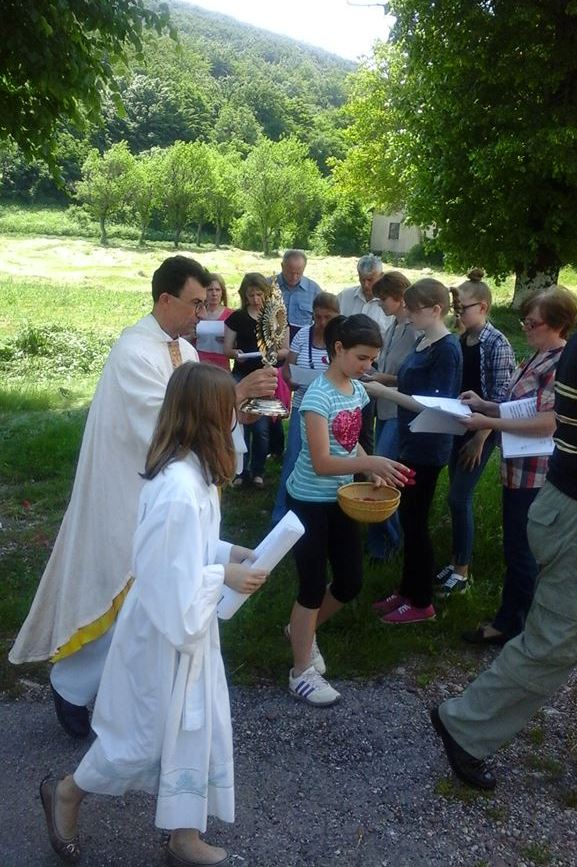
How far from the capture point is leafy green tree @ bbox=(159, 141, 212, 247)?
2913 inches

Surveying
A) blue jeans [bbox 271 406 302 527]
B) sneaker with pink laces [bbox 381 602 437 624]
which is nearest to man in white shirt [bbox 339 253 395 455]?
blue jeans [bbox 271 406 302 527]

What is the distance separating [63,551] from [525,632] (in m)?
2.05

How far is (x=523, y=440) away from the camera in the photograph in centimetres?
423

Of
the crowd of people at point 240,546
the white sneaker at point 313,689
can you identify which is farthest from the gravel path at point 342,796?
the crowd of people at point 240,546

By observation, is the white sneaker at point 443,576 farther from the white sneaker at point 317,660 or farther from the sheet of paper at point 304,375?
the sheet of paper at point 304,375

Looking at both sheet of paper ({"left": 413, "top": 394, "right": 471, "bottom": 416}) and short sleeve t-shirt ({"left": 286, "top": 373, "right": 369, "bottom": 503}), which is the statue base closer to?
short sleeve t-shirt ({"left": 286, "top": 373, "right": 369, "bottom": 503})

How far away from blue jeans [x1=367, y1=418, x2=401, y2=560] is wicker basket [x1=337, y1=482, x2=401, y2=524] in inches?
70.0

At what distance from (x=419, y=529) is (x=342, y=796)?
176 cm

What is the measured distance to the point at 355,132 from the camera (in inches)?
1412

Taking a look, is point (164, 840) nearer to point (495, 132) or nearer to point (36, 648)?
point (36, 648)

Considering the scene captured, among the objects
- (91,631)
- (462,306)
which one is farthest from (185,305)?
(462,306)

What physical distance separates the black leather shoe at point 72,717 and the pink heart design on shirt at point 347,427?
68.7 inches

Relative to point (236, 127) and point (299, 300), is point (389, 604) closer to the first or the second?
point (299, 300)

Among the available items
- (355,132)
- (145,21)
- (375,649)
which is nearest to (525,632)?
(375,649)
